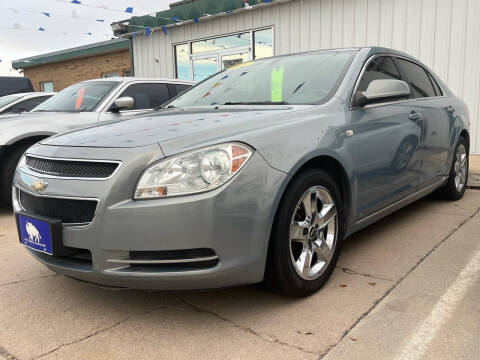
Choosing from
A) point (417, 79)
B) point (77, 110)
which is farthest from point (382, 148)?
point (77, 110)

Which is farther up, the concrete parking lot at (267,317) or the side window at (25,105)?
the side window at (25,105)

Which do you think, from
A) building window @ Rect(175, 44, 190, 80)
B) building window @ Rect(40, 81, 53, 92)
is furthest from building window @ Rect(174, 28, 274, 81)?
building window @ Rect(40, 81, 53, 92)

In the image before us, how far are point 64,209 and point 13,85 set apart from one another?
1031cm

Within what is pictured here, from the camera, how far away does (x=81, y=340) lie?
213cm

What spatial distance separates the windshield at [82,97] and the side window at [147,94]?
0.74ft

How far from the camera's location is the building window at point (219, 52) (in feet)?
31.9

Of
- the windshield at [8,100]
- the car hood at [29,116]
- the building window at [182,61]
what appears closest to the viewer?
the car hood at [29,116]

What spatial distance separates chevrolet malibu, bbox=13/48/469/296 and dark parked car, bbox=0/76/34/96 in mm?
9441

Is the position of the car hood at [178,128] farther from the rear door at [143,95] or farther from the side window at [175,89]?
the side window at [175,89]

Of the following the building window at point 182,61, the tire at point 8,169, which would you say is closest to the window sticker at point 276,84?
the tire at point 8,169

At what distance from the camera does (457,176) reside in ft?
15.5

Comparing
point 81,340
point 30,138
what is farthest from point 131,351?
point 30,138

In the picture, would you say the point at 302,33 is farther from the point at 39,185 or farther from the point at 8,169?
the point at 39,185

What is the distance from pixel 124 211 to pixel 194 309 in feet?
2.49
